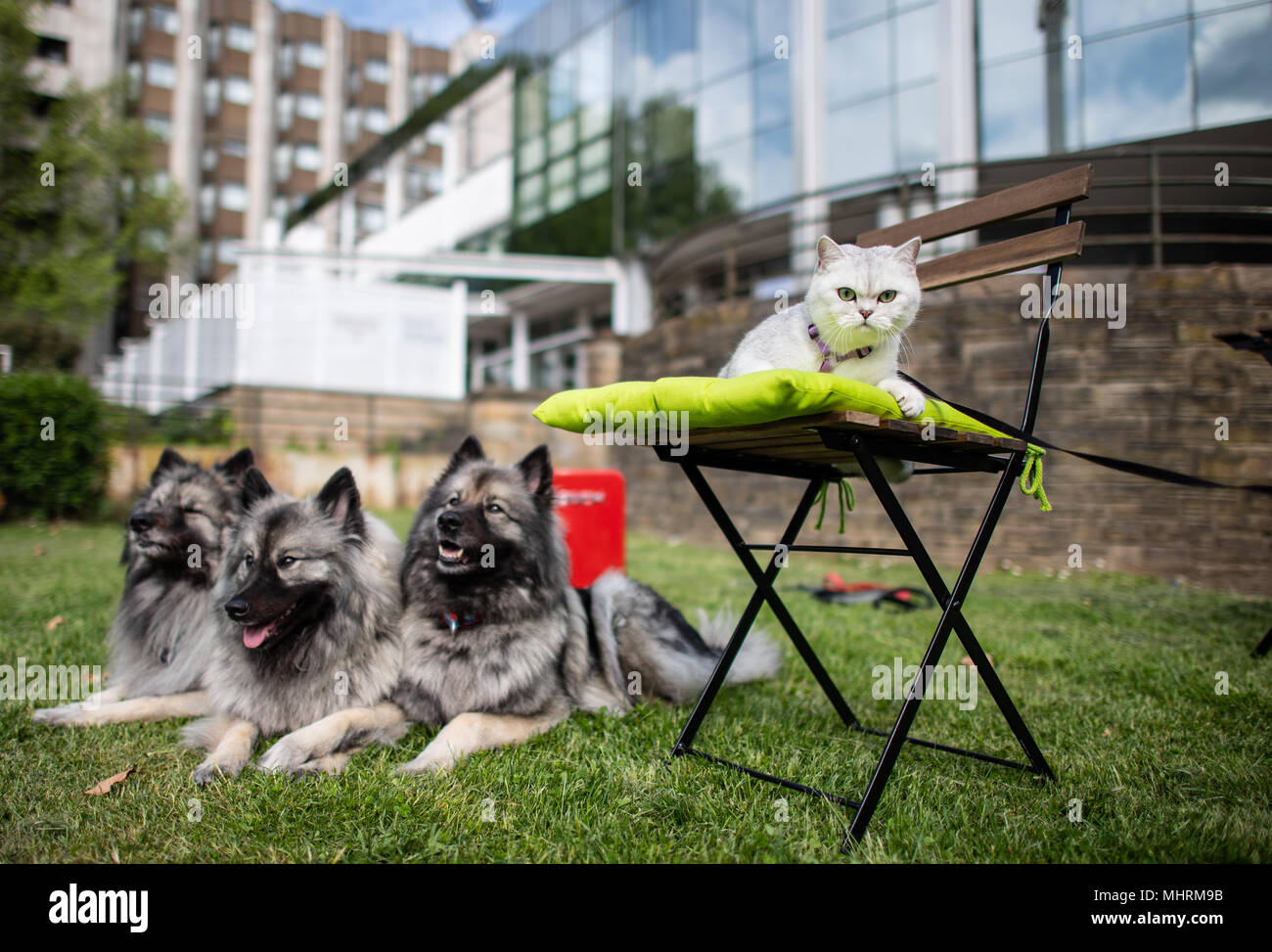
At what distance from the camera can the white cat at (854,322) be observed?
223 centimetres

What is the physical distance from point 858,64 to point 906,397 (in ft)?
43.2

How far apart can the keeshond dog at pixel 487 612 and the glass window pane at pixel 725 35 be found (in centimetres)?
1420

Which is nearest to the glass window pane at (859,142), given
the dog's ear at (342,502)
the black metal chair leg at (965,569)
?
the black metal chair leg at (965,569)

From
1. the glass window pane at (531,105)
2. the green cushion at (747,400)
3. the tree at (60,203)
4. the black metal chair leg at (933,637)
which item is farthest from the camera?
the glass window pane at (531,105)

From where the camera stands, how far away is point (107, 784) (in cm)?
258

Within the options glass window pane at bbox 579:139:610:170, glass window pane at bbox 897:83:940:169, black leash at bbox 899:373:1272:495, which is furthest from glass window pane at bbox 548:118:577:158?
black leash at bbox 899:373:1272:495

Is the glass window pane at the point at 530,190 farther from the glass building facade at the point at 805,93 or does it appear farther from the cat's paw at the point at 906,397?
the cat's paw at the point at 906,397

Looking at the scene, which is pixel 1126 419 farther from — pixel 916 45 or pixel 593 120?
pixel 593 120

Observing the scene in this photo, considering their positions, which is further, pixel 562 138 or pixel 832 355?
pixel 562 138

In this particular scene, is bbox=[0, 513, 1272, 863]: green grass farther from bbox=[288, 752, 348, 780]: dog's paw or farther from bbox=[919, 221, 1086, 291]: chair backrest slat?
bbox=[919, 221, 1086, 291]: chair backrest slat

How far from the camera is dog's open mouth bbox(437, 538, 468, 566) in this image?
2.94m

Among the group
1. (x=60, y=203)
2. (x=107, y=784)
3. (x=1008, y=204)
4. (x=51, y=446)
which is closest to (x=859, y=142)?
(x=1008, y=204)

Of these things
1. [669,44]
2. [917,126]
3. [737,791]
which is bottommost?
[737,791]
